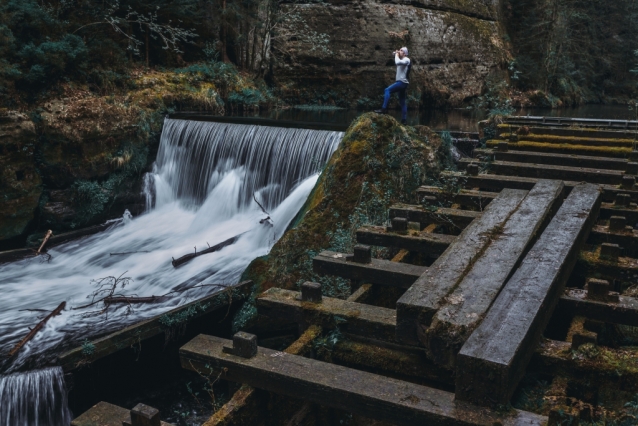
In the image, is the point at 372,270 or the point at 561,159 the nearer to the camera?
the point at 372,270

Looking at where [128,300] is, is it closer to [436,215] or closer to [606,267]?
[436,215]

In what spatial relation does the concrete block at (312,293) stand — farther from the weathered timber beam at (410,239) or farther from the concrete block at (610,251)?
the concrete block at (610,251)

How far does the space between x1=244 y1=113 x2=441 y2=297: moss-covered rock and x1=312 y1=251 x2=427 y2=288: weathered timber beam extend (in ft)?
7.15

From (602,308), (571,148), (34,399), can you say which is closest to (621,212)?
(571,148)

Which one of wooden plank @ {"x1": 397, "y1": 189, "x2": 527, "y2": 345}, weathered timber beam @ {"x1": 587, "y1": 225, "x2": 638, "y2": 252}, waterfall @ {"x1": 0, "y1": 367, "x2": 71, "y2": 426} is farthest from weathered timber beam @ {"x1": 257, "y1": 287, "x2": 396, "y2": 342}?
waterfall @ {"x1": 0, "y1": 367, "x2": 71, "y2": 426}

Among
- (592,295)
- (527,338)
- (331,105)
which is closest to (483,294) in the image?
(527,338)

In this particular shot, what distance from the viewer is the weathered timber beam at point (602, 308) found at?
371cm

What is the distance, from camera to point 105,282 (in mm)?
9781

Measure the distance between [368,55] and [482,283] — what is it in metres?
20.8

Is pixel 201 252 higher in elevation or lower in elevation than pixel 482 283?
lower

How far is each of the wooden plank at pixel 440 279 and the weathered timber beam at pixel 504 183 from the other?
1.76 metres

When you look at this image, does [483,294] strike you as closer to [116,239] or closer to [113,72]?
[116,239]

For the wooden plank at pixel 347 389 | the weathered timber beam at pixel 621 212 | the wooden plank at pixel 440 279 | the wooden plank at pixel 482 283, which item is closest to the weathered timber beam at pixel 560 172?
the weathered timber beam at pixel 621 212

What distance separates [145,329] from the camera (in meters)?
7.35
